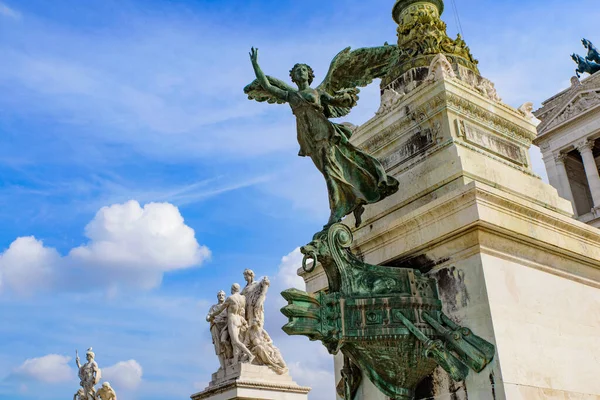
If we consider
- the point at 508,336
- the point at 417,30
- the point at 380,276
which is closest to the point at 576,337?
the point at 508,336

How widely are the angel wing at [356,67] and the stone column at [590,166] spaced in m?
42.3

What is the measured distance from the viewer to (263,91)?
19.2 ft

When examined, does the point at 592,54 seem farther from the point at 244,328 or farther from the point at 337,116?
the point at 337,116

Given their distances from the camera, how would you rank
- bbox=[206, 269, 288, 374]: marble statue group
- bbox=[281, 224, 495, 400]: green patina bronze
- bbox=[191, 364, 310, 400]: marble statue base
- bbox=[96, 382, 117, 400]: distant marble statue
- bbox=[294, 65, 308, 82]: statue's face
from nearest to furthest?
bbox=[281, 224, 495, 400]: green patina bronze
bbox=[294, 65, 308, 82]: statue's face
bbox=[191, 364, 310, 400]: marble statue base
bbox=[206, 269, 288, 374]: marble statue group
bbox=[96, 382, 117, 400]: distant marble statue

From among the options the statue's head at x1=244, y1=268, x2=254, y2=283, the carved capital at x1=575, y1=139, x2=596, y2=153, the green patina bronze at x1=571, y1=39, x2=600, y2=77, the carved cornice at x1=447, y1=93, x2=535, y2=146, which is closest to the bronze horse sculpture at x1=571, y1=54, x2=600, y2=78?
the green patina bronze at x1=571, y1=39, x2=600, y2=77

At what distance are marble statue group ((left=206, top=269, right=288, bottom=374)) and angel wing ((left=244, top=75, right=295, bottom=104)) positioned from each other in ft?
36.8

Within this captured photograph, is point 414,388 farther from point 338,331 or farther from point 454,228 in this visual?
point 454,228

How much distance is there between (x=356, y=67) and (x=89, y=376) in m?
21.5

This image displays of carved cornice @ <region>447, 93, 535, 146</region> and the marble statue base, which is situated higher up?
carved cornice @ <region>447, 93, 535, 146</region>

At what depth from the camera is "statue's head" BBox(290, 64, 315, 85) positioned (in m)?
5.78

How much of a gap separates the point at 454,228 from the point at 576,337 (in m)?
1.46

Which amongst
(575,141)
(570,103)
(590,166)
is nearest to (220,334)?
(590,166)

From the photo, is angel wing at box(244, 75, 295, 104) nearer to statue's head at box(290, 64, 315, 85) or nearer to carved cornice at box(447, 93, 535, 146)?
statue's head at box(290, 64, 315, 85)

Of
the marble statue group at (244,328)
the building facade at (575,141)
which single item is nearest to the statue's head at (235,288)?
the marble statue group at (244,328)
